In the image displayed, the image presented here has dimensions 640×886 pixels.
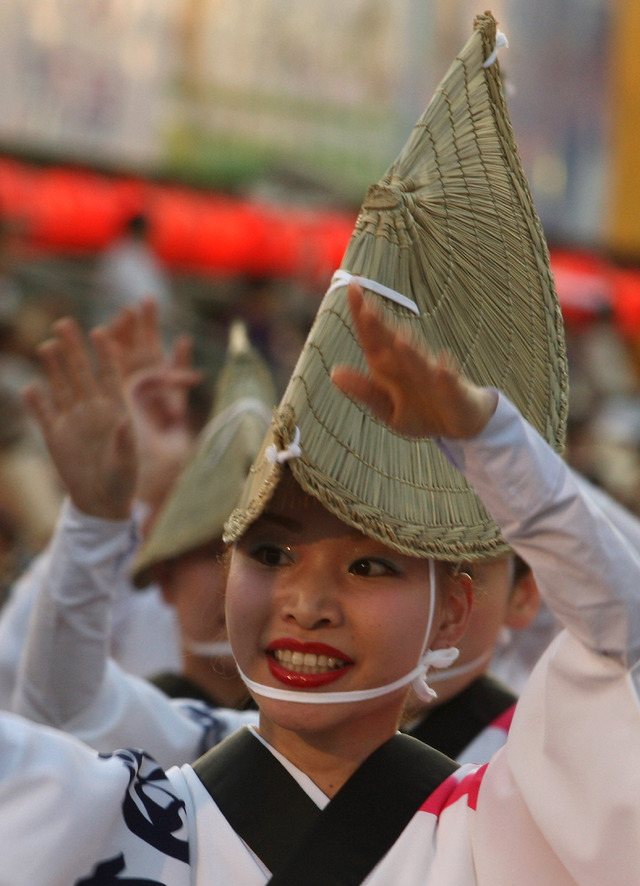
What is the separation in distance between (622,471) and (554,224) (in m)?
7.10

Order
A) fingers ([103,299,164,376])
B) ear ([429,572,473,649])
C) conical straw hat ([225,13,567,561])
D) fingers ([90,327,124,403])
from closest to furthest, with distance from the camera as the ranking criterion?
conical straw hat ([225,13,567,561])
ear ([429,572,473,649])
fingers ([90,327,124,403])
fingers ([103,299,164,376])

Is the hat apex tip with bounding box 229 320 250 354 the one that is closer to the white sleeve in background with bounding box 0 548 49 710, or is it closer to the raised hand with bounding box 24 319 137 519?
the raised hand with bounding box 24 319 137 519

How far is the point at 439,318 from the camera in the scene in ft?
5.08

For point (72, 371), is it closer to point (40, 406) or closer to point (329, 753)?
point (40, 406)

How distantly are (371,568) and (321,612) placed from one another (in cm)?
9

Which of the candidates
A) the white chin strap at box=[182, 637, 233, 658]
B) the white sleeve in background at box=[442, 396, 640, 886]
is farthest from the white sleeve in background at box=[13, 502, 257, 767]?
the white sleeve in background at box=[442, 396, 640, 886]

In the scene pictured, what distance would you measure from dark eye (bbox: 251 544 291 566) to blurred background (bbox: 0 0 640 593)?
4.18 m

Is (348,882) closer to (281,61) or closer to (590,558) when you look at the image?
(590,558)

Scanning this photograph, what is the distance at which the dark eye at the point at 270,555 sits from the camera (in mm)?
1561

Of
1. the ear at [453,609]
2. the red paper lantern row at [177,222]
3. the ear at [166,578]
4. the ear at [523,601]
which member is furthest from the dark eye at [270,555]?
the red paper lantern row at [177,222]

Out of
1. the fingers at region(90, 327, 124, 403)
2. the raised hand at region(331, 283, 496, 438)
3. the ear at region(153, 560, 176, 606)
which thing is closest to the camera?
the raised hand at region(331, 283, 496, 438)

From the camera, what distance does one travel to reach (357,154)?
37.1ft

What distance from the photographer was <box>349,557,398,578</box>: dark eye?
A: 1523 mm

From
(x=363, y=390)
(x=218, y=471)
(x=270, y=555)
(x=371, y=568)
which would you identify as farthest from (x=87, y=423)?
(x=363, y=390)
